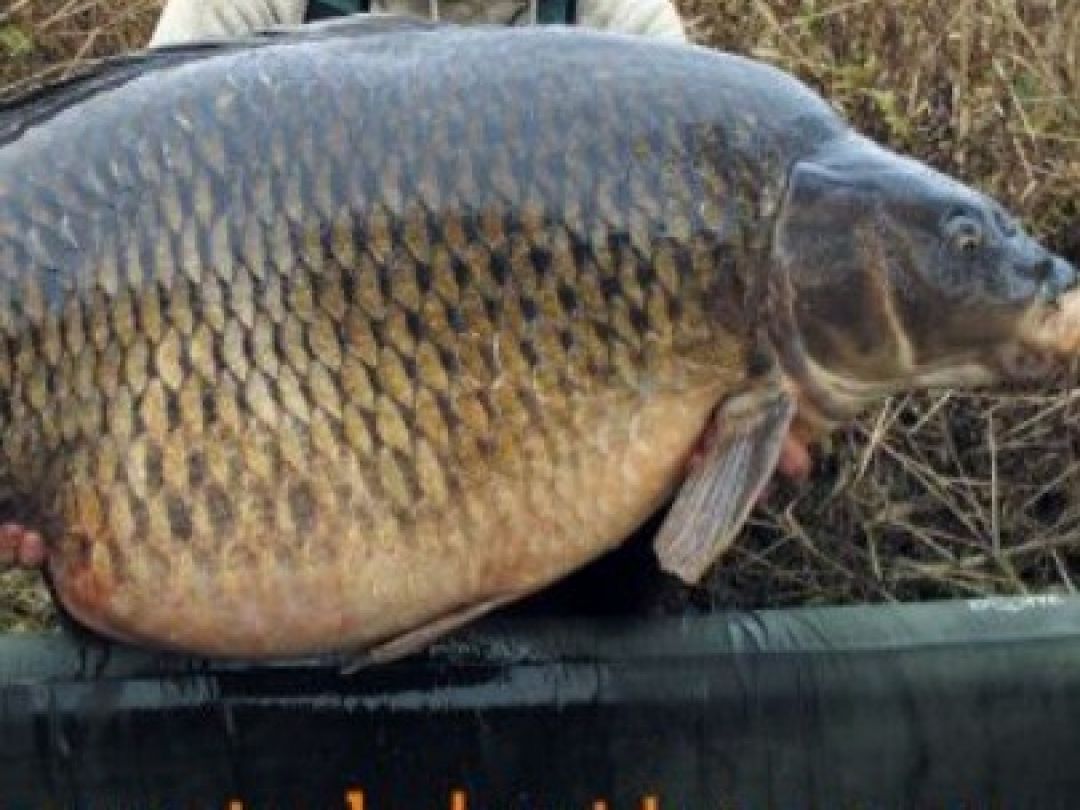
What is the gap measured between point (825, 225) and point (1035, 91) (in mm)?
1298

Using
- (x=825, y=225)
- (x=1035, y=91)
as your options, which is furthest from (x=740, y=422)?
(x=1035, y=91)

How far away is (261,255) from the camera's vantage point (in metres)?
1.66

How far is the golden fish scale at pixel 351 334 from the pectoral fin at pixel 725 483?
3 centimetres

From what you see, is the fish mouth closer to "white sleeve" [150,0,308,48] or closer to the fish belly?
the fish belly

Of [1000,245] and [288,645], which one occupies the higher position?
[1000,245]

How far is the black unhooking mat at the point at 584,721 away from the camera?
6.23 feet

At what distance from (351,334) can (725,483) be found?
0.34m

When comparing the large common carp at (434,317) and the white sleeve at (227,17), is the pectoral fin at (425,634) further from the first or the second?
the white sleeve at (227,17)

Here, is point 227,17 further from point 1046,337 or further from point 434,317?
point 1046,337

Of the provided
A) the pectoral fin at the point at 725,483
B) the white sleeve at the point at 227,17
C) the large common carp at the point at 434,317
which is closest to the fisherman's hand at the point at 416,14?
the white sleeve at the point at 227,17

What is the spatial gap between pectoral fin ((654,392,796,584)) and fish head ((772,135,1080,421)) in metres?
0.05

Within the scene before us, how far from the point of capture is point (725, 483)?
5.52 ft

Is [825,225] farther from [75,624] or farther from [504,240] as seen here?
[75,624]

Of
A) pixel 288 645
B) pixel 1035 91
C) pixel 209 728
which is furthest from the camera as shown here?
pixel 1035 91
